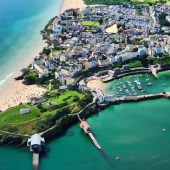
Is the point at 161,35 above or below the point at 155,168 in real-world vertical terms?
above

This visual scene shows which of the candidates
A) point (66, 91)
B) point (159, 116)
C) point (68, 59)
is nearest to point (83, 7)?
point (68, 59)

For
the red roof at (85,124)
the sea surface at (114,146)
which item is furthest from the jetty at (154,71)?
the red roof at (85,124)

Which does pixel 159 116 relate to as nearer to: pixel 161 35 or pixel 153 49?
pixel 153 49

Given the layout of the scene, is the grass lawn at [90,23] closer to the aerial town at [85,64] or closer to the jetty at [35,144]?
the aerial town at [85,64]

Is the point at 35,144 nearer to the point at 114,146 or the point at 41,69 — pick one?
the point at 114,146

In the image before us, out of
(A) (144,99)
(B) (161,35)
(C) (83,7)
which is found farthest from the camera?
(C) (83,7)

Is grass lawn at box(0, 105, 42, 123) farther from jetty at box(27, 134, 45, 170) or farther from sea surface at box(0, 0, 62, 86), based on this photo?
sea surface at box(0, 0, 62, 86)

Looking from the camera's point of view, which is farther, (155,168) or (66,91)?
(66,91)
